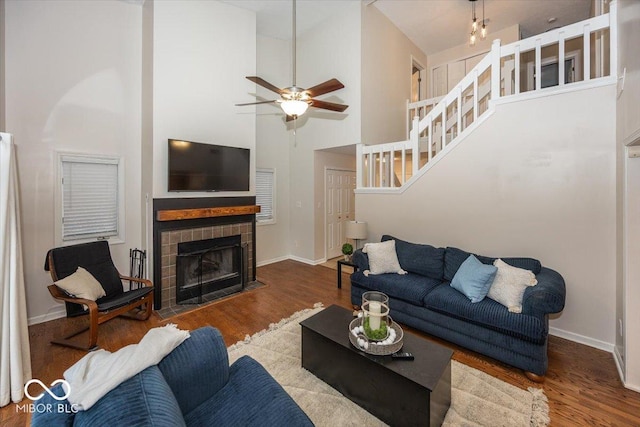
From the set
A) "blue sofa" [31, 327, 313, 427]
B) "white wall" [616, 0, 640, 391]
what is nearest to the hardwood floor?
"white wall" [616, 0, 640, 391]

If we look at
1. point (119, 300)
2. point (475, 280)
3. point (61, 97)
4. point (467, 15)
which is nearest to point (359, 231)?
point (475, 280)

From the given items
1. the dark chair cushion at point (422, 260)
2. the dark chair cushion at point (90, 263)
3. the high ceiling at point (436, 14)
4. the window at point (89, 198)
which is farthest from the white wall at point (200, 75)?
the dark chair cushion at point (422, 260)

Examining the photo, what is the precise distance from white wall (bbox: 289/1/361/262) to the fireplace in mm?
1831

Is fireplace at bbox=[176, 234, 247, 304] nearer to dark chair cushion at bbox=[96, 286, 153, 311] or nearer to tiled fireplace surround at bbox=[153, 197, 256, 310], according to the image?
tiled fireplace surround at bbox=[153, 197, 256, 310]

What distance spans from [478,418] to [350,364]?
0.95m

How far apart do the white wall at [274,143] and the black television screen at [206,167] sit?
1334 mm

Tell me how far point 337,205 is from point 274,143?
2037 millimetres

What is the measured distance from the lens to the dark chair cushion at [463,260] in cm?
290

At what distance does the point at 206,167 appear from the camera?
4.07m

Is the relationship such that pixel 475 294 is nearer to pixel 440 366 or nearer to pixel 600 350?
pixel 440 366

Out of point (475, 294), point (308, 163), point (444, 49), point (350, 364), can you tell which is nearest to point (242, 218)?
point (308, 163)

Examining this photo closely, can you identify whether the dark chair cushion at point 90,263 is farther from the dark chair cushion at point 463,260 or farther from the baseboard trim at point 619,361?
the baseboard trim at point 619,361

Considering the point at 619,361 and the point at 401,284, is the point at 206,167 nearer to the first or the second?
the point at 401,284

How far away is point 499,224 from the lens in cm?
341
